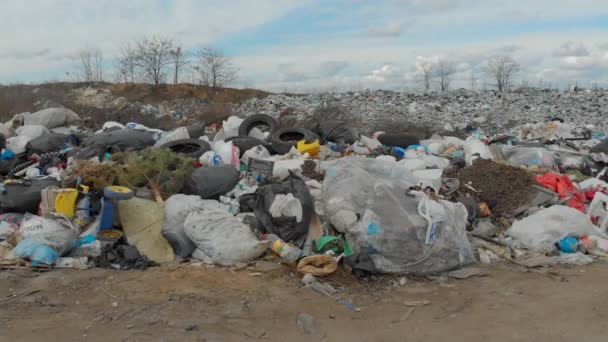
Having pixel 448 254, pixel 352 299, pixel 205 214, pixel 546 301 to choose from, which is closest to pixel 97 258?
pixel 205 214

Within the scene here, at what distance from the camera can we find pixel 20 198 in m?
4.52

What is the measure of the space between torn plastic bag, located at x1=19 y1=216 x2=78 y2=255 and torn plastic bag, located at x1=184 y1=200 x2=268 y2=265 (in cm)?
90

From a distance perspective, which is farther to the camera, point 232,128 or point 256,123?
point 232,128

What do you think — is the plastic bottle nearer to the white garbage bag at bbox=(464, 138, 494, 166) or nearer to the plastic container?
the plastic container

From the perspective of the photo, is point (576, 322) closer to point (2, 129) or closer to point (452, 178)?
point (452, 178)

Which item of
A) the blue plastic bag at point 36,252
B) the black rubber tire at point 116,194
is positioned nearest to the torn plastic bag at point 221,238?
the black rubber tire at point 116,194

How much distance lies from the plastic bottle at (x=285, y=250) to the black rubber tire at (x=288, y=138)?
256 centimetres

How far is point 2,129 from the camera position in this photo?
7223 millimetres

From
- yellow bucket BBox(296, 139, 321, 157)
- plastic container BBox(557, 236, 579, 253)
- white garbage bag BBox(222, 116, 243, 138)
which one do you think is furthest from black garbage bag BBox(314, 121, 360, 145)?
plastic container BBox(557, 236, 579, 253)

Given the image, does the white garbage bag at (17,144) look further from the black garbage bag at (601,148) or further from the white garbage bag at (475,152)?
the black garbage bag at (601,148)

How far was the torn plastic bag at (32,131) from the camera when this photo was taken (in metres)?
6.87

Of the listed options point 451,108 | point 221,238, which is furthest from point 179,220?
point 451,108

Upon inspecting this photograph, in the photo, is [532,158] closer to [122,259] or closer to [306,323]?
[306,323]

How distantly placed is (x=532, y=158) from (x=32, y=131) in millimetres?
6641
